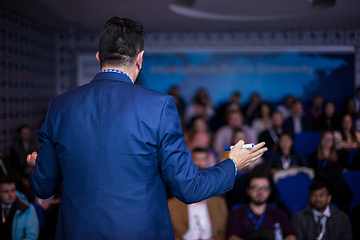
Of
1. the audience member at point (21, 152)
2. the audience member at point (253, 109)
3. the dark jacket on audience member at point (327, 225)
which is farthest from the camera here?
the audience member at point (253, 109)

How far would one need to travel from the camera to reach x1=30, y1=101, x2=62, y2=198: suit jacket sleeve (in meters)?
0.91

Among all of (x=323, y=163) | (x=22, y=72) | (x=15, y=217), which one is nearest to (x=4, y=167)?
(x=15, y=217)

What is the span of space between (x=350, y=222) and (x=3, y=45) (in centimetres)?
512

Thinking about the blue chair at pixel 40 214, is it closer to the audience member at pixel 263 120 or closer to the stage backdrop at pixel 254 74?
the audience member at pixel 263 120

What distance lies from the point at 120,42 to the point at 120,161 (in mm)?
350

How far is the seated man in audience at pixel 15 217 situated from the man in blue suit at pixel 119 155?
5.85 feet

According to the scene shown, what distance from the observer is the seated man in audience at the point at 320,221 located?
247 cm

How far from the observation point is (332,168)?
3531 millimetres

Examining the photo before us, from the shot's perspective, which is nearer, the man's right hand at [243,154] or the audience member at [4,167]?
the man's right hand at [243,154]

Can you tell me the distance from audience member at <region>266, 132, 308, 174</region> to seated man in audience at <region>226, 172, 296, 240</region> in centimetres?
134

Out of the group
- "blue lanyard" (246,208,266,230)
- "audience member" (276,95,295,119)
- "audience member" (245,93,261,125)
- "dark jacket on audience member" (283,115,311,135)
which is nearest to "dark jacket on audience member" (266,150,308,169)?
"blue lanyard" (246,208,266,230)

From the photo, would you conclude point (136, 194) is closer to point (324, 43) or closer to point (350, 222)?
point (350, 222)

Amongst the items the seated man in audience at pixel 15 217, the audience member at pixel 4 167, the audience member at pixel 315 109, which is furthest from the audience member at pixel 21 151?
the audience member at pixel 315 109

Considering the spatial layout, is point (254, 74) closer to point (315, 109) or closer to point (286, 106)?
point (286, 106)
